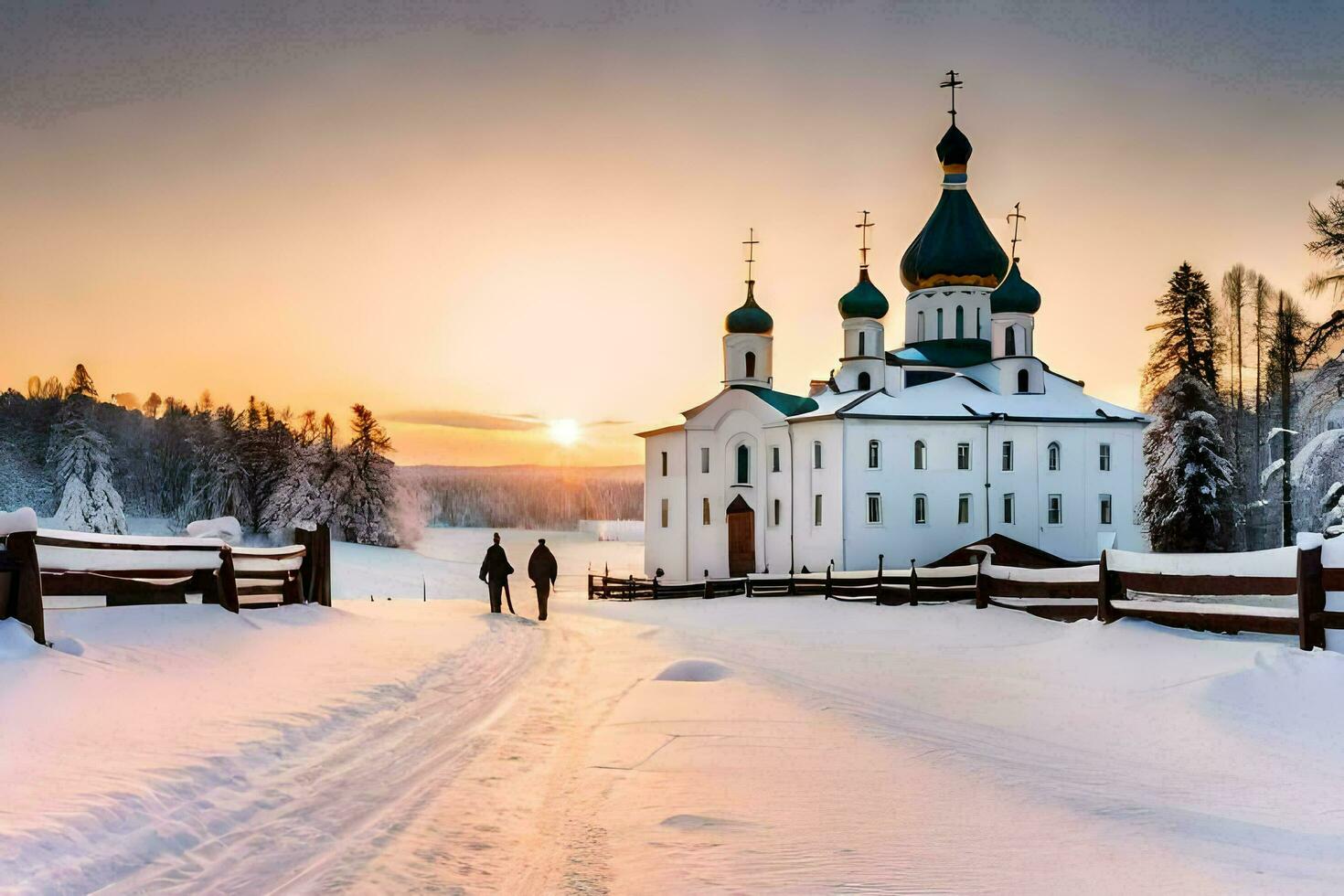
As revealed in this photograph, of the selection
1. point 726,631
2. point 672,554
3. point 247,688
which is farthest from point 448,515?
point 247,688

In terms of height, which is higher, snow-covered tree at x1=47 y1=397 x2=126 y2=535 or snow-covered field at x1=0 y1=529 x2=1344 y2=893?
snow-covered tree at x1=47 y1=397 x2=126 y2=535

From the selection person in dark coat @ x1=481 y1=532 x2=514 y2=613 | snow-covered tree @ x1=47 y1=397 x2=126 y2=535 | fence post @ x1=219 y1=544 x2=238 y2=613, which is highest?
snow-covered tree @ x1=47 y1=397 x2=126 y2=535

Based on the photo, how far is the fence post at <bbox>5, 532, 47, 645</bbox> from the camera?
392 inches

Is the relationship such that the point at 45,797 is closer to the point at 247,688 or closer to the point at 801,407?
the point at 247,688

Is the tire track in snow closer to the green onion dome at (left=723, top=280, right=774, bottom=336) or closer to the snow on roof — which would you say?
the snow on roof

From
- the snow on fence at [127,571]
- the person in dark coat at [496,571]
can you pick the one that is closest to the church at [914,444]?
the person in dark coat at [496,571]

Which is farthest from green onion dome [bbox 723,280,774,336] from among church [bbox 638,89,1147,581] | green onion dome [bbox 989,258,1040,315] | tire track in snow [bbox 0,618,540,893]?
tire track in snow [bbox 0,618,540,893]

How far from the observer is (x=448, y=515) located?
16175cm

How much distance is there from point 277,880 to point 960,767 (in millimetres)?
5208

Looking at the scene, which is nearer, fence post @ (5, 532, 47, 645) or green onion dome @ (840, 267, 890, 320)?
fence post @ (5, 532, 47, 645)

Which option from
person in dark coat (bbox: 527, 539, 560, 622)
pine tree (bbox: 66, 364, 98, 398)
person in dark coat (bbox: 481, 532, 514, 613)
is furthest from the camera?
pine tree (bbox: 66, 364, 98, 398)

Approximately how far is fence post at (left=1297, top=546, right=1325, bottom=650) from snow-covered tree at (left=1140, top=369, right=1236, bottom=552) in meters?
34.6

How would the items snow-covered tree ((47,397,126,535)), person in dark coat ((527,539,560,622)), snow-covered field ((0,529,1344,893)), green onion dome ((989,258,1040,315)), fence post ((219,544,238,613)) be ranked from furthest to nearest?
snow-covered tree ((47,397,126,535)) → green onion dome ((989,258,1040,315)) → person in dark coat ((527,539,560,622)) → fence post ((219,544,238,613)) → snow-covered field ((0,529,1344,893))

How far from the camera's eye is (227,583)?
14180 millimetres
